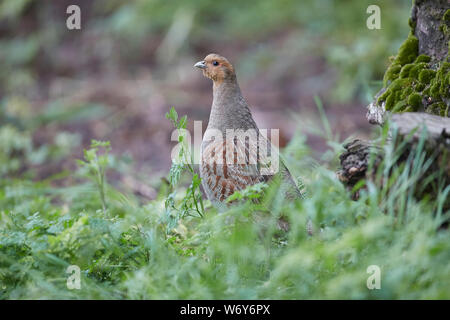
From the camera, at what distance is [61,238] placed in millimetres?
2373

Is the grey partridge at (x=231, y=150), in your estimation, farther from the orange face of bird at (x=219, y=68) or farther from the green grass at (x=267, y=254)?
the green grass at (x=267, y=254)

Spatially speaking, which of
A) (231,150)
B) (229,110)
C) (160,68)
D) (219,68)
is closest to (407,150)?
(231,150)

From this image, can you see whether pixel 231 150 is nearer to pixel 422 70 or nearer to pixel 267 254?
pixel 267 254

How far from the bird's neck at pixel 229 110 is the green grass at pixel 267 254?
2.94ft

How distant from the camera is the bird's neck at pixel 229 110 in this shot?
3412 mm

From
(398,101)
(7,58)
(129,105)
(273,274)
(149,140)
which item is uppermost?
(7,58)

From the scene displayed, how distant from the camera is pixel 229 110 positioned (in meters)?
3.45

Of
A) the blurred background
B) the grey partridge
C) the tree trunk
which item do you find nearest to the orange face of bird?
the grey partridge

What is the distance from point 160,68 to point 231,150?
5.90m

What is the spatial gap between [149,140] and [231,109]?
333 cm

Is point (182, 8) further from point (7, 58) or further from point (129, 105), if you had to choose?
point (7, 58)

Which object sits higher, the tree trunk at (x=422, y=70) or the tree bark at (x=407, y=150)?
the tree trunk at (x=422, y=70)

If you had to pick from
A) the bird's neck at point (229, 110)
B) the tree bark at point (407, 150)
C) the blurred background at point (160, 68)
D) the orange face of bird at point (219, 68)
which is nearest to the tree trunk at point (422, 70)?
the tree bark at point (407, 150)

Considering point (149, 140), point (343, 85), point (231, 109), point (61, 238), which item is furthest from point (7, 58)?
point (61, 238)
